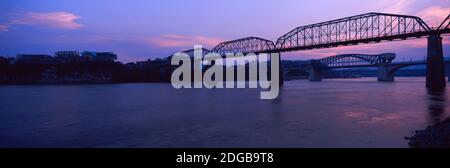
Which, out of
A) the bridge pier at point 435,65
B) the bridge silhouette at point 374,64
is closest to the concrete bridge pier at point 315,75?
the bridge silhouette at point 374,64

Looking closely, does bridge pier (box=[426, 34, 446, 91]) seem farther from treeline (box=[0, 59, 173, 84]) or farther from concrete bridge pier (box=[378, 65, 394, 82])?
treeline (box=[0, 59, 173, 84])

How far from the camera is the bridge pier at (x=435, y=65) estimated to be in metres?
57.8

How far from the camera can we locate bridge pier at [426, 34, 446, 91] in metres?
57.8

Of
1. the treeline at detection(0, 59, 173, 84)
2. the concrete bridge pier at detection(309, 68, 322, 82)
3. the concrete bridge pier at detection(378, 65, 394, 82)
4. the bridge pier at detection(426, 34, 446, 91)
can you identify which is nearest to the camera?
the bridge pier at detection(426, 34, 446, 91)

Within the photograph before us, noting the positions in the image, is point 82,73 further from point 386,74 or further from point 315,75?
point 386,74

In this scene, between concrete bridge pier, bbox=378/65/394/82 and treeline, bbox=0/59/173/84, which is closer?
concrete bridge pier, bbox=378/65/394/82

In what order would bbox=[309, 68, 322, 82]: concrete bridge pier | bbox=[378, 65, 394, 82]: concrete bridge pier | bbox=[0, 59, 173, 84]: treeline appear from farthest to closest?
bbox=[309, 68, 322, 82]: concrete bridge pier < bbox=[0, 59, 173, 84]: treeline < bbox=[378, 65, 394, 82]: concrete bridge pier

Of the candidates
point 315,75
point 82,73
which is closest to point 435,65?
point 315,75

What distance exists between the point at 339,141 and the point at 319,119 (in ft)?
27.3

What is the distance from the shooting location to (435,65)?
57.5 metres

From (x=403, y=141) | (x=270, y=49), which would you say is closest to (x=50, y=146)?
(x=403, y=141)

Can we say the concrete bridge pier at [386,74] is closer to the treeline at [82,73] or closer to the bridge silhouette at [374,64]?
the bridge silhouette at [374,64]

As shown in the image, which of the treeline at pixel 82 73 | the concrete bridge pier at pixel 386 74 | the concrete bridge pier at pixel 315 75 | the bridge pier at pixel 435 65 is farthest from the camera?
the concrete bridge pier at pixel 315 75

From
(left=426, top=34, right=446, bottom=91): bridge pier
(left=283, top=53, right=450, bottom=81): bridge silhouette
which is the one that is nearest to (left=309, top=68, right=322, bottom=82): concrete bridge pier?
(left=283, top=53, right=450, bottom=81): bridge silhouette
